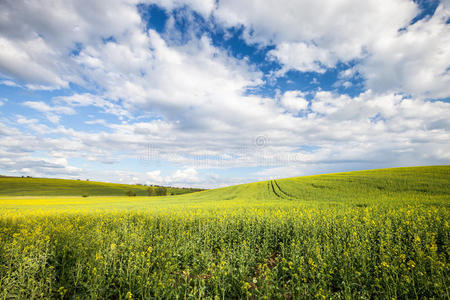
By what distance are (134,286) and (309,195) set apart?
29.7 m

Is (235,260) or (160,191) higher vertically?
(235,260)

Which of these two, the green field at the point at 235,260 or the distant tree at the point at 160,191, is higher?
the green field at the point at 235,260

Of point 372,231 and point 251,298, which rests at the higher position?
point 372,231

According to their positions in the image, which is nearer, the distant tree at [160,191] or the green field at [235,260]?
the green field at [235,260]

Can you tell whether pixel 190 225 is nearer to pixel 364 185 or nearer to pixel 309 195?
pixel 309 195

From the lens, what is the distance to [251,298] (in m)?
4.77

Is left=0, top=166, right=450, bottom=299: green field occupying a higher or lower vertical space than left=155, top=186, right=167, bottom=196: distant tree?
higher

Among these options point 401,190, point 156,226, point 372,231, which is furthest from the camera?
point 401,190

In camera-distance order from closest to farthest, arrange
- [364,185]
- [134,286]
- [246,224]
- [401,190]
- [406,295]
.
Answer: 1. [406,295]
2. [134,286]
3. [246,224]
4. [401,190]
5. [364,185]

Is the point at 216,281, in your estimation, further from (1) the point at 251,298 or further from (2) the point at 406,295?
(2) the point at 406,295

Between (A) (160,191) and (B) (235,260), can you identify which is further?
(A) (160,191)

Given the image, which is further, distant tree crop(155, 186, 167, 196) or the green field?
distant tree crop(155, 186, 167, 196)

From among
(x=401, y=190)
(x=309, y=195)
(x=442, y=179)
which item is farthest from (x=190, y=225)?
(x=442, y=179)

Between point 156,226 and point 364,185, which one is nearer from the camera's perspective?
point 156,226
